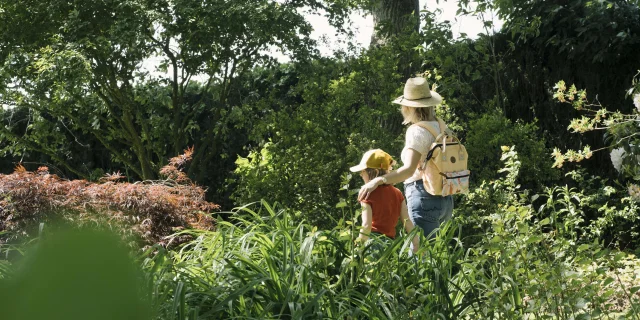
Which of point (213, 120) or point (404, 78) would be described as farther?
point (213, 120)

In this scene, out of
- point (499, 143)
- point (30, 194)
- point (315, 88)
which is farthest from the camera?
point (315, 88)

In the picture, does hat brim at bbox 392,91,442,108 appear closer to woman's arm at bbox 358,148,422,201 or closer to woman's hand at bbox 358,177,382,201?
woman's arm at bbox 358,148,422,201

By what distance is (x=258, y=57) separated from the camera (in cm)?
905

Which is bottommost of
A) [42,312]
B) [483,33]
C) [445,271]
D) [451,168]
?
[445,271]

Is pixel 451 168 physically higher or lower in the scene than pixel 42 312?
lower

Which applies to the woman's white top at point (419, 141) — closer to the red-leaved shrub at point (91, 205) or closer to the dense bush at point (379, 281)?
the dense bush at point (379, 281)

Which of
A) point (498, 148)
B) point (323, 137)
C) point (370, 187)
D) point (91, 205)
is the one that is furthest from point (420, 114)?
point (498, 148)

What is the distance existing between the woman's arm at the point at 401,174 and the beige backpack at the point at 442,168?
9 centimetres

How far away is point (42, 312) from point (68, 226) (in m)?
0.03

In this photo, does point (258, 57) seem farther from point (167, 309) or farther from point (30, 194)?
point (167, 309)

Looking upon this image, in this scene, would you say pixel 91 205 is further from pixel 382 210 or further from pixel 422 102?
pixel 422 102

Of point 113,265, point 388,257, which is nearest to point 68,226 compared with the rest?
point 113,265

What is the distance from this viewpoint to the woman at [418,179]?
495 cm

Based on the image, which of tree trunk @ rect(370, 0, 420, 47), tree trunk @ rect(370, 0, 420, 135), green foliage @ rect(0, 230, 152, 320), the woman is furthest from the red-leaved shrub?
green foliage @ rect(0, 230, 152, 320)
